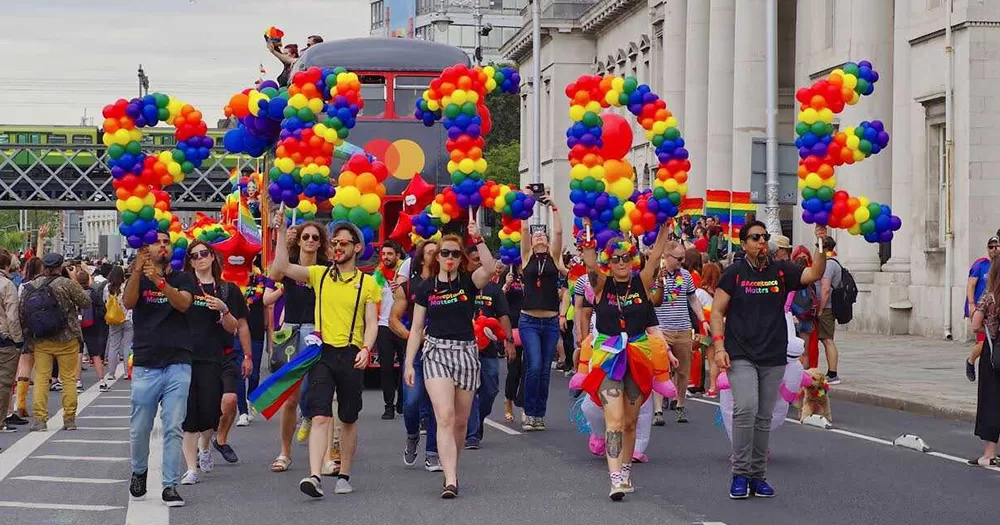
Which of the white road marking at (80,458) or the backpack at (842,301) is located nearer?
the white road marking at (80,458)

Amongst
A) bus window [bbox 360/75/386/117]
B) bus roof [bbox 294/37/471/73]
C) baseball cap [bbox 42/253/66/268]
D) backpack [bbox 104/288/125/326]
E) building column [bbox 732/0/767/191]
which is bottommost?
backpack [bbox 104/288/125/326]

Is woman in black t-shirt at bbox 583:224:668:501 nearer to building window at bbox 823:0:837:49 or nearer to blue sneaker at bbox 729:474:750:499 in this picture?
blue sneaker at bbox 729:474:750:499

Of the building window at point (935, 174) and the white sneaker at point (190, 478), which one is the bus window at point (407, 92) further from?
the building window at point (935, 174)

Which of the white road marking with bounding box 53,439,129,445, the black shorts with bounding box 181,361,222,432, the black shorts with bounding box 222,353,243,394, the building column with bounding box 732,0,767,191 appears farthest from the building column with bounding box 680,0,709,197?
the black shorts with bounding box 181,361,222,432

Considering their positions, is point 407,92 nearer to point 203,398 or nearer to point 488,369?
point 488,369

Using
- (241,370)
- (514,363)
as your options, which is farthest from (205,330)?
(514,363)

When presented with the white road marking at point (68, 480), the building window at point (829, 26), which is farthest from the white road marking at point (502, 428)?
the building window at point (829, 26)

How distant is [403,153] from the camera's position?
74.7 feet

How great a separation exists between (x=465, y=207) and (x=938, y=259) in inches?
718

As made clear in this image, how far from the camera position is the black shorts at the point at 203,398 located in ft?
39.4

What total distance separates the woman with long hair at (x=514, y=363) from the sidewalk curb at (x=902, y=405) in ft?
12.9

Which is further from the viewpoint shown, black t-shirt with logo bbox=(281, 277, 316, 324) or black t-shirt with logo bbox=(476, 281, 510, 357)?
black t-shirt with logo bbox=(476, 281, 510, 357)

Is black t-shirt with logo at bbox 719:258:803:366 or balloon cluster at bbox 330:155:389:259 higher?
balloon cluster at bbox 330:155:389:259

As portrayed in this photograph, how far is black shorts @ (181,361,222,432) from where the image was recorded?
1202 cm
